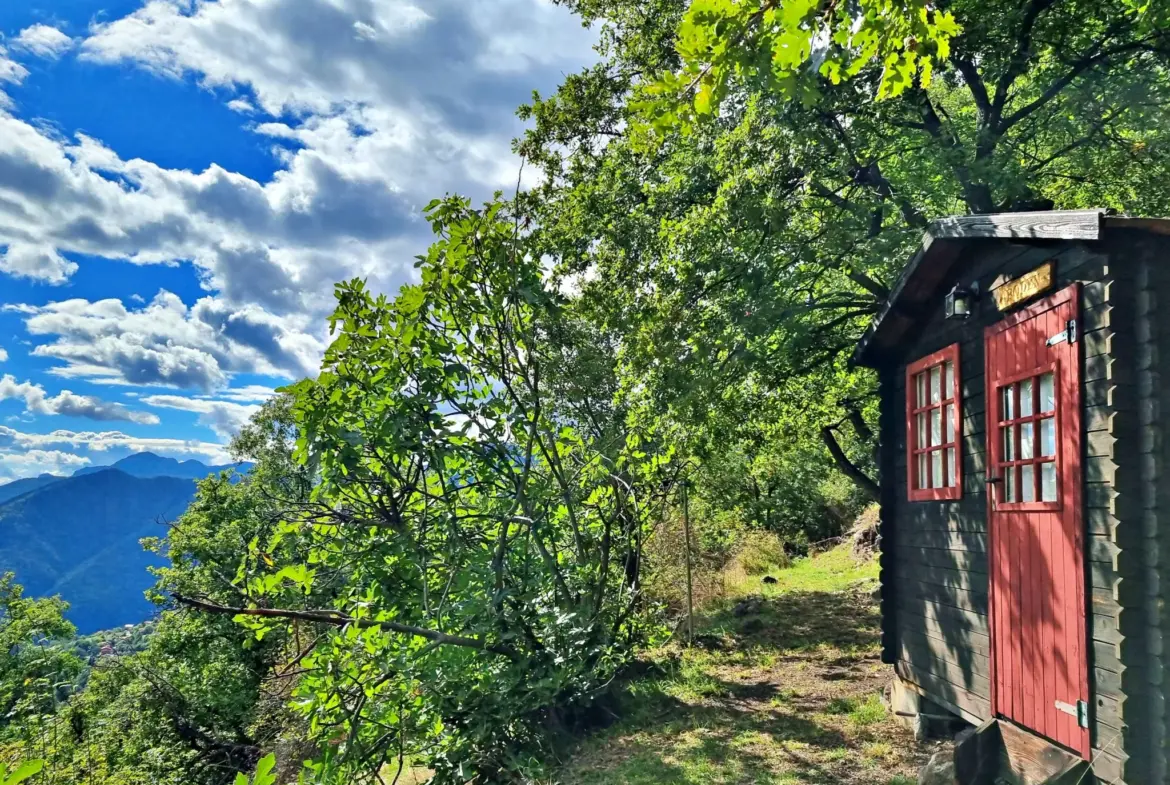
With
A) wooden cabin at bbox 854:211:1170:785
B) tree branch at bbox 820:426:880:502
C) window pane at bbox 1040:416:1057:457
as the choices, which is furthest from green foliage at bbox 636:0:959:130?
tree branch at bbox 820:426:880:502

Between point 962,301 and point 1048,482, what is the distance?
165 centimetres

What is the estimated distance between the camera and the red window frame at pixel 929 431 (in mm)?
6012

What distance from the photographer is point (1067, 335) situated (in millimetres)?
4559

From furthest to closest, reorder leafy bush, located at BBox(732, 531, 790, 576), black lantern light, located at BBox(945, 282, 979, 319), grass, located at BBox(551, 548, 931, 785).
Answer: leafy bush, located at BBox(732, 531, 790, 576), grass, located at BBox(551, 548, 931, 785), black lantern light, located at BBox(945, 282, 979, 319)

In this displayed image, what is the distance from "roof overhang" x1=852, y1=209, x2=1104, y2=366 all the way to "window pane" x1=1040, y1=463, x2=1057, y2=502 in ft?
4.79

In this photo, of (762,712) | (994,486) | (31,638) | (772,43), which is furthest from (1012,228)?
(31,638)

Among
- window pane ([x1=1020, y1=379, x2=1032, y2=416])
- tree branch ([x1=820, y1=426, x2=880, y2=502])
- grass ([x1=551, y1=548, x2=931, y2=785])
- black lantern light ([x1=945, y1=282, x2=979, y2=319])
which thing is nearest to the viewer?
window pane ([x1=1020, y1=379, x2=1032, y2=416])

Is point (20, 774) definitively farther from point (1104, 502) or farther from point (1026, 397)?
point (1026, 397)

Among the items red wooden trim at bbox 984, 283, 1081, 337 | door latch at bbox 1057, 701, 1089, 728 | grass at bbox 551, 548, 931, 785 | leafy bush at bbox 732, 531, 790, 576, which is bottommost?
grass at bbox 551, 548, 931, 785

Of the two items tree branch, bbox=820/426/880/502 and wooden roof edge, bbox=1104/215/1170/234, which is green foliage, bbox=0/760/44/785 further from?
tree branch, bbox=820/426/880/502

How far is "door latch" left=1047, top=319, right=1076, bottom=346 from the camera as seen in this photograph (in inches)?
177

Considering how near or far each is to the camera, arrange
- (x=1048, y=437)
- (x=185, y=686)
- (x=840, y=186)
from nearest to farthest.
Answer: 1. (x=1048, y=437)
2. (x=840, y=186)
3. (x=185, y=686)

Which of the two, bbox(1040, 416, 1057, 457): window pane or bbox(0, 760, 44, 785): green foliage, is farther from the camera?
bbox(1040, 416, 1057, 457): window pane

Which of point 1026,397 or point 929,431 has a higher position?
point 1026,397
